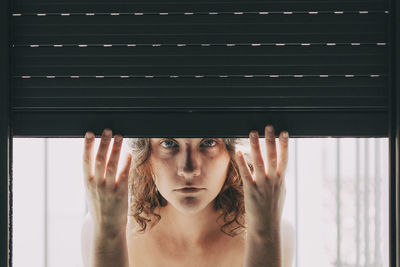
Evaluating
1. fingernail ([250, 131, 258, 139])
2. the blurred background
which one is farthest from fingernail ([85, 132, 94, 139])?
the blurred background

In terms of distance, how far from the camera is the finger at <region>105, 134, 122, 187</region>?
1.14 m

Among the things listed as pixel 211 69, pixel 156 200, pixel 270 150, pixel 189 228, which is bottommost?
pixel 189 228

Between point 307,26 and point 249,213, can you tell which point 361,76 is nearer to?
point 307,26

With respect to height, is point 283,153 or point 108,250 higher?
point 283,153

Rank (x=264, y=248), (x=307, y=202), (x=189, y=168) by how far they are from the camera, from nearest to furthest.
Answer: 1. (x=264, y=248)
2. (x=189, y=168)
3. (x=307, y=202)

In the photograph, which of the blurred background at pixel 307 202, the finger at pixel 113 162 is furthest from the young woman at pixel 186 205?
the blurred background at pixel 307 202

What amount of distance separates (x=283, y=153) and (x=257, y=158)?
0.08 metres

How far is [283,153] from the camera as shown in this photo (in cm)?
118

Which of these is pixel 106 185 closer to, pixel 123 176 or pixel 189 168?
pixel 123 176

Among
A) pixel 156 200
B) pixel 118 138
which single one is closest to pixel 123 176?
pixel 118 138

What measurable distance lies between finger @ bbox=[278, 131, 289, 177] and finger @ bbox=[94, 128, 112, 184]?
506mm

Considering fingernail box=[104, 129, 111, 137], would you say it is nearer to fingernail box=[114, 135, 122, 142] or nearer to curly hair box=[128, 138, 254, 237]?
fingernail box=[114, 135, 122, 142]

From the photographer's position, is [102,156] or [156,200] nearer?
[102,156]

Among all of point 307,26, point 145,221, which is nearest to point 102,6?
point 307,26
